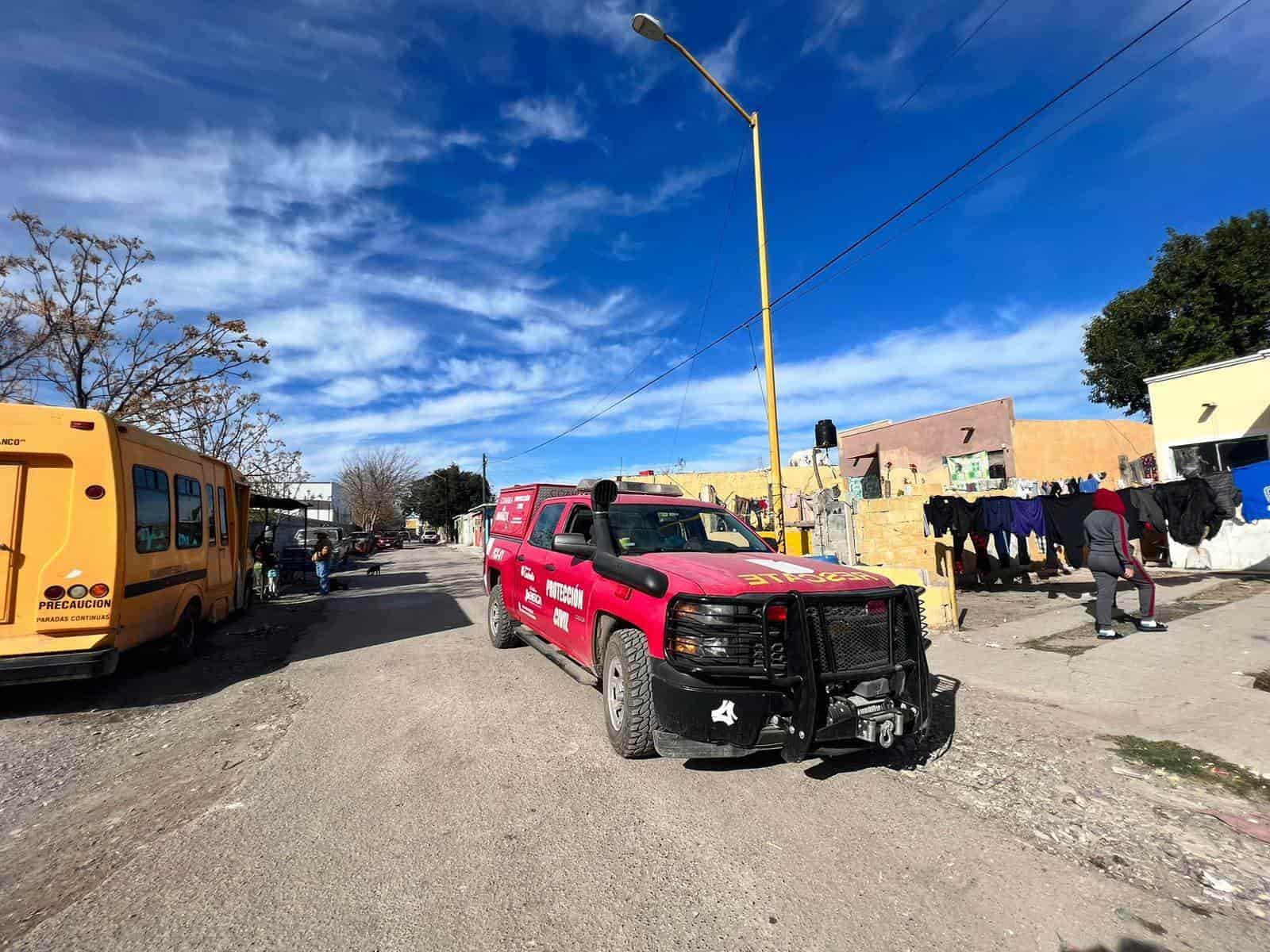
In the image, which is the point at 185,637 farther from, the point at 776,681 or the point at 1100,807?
the point at 1100,807

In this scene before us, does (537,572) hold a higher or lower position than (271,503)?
lower

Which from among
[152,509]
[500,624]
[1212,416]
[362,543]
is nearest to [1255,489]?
[1212,416]

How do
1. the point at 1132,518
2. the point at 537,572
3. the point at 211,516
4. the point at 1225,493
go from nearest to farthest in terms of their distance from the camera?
the point at 537,572 < the point at 211,516 < the point at 1225,493 < the point at 1132,518

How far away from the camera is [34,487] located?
543 cm

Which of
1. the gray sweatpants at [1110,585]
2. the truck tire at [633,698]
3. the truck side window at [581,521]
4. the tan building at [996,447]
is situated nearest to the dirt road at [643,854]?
the truck tire at [633,698]

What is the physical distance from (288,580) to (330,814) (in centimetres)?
1609

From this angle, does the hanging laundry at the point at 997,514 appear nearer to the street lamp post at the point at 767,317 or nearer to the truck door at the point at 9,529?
the street lamp post at the point at 767,317

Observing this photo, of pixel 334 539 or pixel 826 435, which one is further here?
pixel 334 539

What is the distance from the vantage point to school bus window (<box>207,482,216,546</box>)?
28.0ft

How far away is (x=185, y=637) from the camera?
754 cm

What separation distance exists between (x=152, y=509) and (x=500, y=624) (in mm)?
3990

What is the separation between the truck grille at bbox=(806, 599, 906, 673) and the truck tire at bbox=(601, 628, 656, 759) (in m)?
1.08

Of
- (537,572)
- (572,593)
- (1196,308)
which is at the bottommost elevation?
(572,593)

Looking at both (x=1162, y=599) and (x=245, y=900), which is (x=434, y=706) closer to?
(x=245, y=900)
